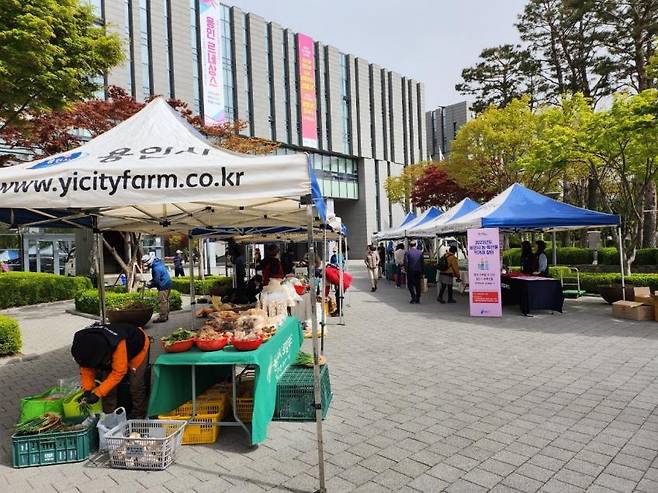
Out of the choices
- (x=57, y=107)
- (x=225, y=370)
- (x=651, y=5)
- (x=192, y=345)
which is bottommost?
(x=225, y=370)

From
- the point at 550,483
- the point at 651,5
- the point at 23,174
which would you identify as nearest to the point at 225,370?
the point at 23,174

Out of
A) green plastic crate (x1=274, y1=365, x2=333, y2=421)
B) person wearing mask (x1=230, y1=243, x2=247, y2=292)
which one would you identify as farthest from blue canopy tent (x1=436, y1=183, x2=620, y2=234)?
green plastic crate (x1=274, y1=365, x2=333, y2=421)

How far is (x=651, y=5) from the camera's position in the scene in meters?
19.0

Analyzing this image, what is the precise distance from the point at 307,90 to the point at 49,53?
38.5 metres

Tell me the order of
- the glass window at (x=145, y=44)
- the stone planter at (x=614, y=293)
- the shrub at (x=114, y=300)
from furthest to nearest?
the glass window at (x=145, y=44) < the shrub at (x=114, y=300) < the stone planter at (x=614, y=293)

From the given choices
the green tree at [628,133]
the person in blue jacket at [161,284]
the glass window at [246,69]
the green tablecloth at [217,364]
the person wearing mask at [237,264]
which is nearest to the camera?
the green tablecloth at [217,364]

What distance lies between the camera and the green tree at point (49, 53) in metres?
8.35

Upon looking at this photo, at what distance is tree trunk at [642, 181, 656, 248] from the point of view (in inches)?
789

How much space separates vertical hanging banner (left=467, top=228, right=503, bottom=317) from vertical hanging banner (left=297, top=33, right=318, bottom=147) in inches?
1389

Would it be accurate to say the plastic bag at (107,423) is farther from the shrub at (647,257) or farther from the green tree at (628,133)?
the shrub at (647,257)

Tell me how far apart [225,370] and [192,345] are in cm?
115

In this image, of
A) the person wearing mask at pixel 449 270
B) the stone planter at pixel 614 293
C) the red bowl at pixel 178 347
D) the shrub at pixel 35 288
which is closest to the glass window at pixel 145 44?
the shrub at pixel 35 288

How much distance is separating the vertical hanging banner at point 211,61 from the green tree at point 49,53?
27.8 meters

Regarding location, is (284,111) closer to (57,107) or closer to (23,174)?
(57,107)
